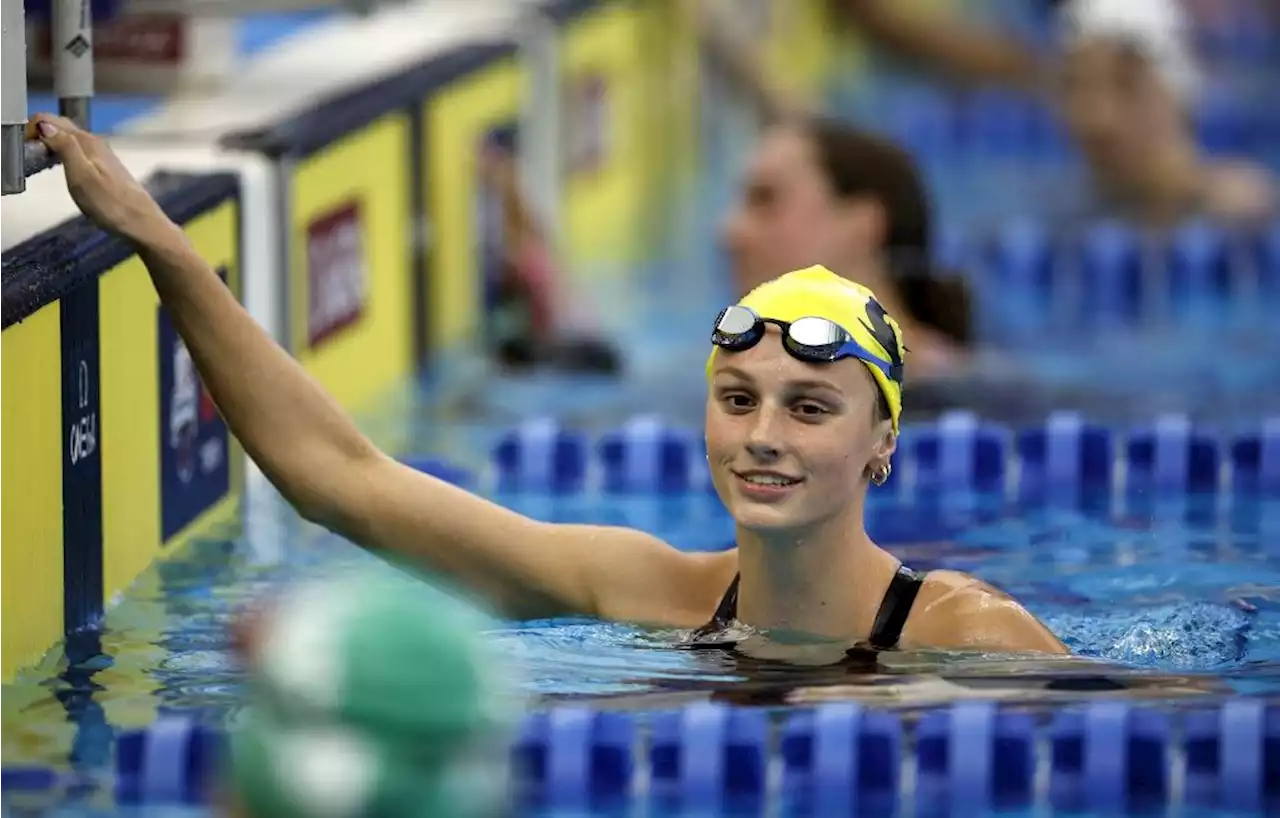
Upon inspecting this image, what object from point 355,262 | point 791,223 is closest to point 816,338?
point 791,223

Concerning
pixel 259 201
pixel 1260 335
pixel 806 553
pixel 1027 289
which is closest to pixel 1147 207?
pixel 1027 289

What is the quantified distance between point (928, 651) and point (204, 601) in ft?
4.41

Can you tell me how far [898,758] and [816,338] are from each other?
545 millimetres

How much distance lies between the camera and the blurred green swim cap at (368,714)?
65.1 inches

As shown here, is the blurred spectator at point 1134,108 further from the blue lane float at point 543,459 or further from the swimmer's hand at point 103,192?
the swimmer's hand at point 103,192

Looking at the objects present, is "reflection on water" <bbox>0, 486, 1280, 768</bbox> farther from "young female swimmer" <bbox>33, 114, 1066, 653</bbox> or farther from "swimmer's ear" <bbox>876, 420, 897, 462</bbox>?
"swimmer's ear" <bbox>876, 420, 897, 462</bbox>

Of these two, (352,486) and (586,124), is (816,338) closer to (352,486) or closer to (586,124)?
(352,486)

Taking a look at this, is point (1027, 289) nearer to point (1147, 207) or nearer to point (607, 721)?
point (1147, 207)

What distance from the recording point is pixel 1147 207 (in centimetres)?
870

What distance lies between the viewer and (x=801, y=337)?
3.31 m

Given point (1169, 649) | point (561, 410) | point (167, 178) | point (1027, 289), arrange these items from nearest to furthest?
point (1169, 649) → point (167, 178) → point (561, 410) → point (1027, 289)

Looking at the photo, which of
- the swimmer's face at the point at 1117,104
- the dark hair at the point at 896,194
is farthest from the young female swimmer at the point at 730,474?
the swimmer's face at the point at 1117,104

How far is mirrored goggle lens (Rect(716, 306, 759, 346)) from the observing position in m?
3.33

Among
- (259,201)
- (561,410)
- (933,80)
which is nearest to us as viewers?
(259,201)
